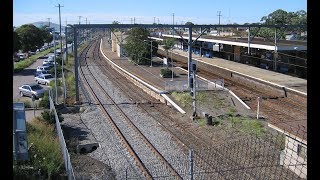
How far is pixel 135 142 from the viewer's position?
1398cm

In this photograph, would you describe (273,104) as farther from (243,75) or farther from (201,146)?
(201,146)

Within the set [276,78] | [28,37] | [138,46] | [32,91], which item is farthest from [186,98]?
[28,37]

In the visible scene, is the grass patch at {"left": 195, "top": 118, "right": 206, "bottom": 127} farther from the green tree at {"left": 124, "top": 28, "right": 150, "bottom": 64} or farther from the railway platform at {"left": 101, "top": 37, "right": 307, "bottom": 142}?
the green tree at {"left": 124, "top": 28, "right": 150, "bottom": 64}

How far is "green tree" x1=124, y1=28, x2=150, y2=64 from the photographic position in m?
39.7

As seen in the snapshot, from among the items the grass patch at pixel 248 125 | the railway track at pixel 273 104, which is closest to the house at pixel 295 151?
the grass patch at pixel 248 125

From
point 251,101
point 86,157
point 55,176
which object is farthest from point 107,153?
point 251,101

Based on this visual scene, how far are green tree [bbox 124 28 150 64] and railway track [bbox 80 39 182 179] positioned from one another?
16633 mm

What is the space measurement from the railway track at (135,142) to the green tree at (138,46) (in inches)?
655

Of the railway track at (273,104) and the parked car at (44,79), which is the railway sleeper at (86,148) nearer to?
the railway track at (273,104)

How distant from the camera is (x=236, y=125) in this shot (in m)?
16.0

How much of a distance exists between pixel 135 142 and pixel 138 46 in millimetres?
26777

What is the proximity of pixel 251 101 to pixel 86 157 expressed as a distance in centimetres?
1211

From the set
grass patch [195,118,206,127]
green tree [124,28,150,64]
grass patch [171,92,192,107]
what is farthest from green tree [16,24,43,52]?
grass patch [195,118,206,127]
